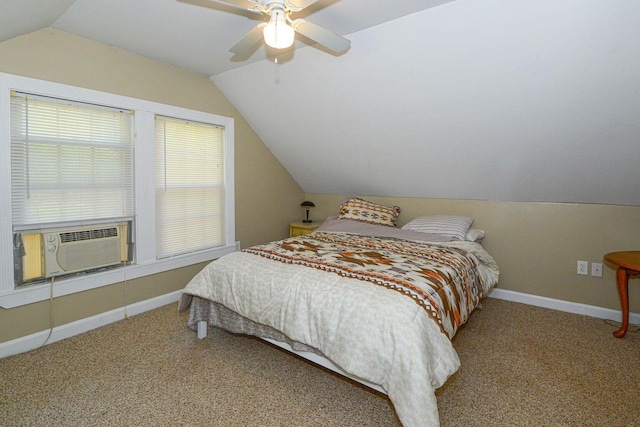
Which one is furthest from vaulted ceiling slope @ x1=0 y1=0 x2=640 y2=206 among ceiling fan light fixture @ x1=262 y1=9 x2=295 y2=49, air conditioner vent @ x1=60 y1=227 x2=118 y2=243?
air conditioner vent @ x1=60 y1=227 x2=118 y2=243

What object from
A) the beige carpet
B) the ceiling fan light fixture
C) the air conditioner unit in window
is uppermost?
Answer: the ceiling fan light fixture

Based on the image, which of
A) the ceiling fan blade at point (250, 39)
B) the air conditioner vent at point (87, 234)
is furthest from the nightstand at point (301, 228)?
the ceiling fan blade at point (250, 39)

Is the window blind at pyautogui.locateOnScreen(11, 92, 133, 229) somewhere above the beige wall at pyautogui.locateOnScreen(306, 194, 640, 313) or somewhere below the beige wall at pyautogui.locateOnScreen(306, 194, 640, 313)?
above

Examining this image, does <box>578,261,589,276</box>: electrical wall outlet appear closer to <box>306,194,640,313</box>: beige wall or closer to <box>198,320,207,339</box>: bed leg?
<box>306,194,640,313</box>: beige wall

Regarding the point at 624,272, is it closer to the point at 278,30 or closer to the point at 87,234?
the point at 278,30

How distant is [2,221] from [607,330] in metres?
4.48

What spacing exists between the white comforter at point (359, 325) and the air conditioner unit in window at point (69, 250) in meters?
1.22

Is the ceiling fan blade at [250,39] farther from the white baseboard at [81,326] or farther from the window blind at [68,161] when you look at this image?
the white baseboard at [81,326]

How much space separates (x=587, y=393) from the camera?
1.86 m

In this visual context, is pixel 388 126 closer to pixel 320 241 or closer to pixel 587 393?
pixel 320 241

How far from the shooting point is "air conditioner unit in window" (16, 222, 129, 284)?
230 centimetres

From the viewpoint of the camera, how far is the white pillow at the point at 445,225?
10.1 ft

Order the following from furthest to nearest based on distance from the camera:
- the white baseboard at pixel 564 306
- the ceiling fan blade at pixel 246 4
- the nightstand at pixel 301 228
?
the nightstand at pixel 301 228 → the white baseboard at pixel 564 306 → the ceiling fan blade at pixel 246 4

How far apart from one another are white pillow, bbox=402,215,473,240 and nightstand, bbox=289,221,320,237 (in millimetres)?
1265
